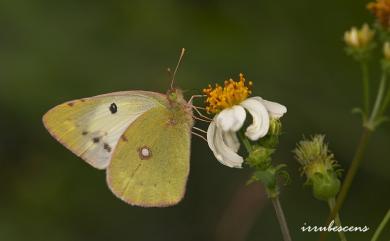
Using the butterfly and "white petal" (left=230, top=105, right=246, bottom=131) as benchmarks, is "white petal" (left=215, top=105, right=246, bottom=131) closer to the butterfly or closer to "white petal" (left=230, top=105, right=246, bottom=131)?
"white petal" (left=230, top=105, right=246, bottom=131)

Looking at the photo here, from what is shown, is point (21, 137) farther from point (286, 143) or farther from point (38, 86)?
point (286, 143)

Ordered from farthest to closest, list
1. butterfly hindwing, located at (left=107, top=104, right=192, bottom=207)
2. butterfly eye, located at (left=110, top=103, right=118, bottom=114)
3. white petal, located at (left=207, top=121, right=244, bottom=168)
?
1. butterfly eye, located at (left=110, top=103, right=118, bottom=114)
2. butterfly hindwing, located at (left=107, top=104, right=192, bottom=207)
3. white petal, located at (left=207, top=121, right=244, bottom=168)

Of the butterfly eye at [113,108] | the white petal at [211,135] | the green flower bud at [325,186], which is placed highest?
the butterfly eye at [113,108]

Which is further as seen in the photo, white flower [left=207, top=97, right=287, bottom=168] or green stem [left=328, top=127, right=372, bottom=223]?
white flower [left=207, top=97, right=287, bottom=168]

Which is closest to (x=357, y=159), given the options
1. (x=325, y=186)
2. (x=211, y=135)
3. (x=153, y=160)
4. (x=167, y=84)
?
(x=325, y=186)


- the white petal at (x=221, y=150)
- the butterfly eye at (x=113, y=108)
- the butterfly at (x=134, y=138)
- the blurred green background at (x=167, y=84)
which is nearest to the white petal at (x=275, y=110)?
the white petal at (x=221, y=150)

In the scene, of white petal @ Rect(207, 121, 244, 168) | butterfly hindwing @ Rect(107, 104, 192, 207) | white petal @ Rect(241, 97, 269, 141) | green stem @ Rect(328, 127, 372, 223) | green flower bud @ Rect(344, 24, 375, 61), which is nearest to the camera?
green stem @ Rect(328, 127, 372, 223)

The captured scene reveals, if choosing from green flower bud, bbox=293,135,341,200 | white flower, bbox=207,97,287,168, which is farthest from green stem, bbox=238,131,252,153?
green flower bud, bbox=293,135,341,200

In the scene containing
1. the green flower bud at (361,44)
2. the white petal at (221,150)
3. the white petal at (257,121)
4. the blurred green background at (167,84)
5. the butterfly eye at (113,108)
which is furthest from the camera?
the blurred green background at (167,84)

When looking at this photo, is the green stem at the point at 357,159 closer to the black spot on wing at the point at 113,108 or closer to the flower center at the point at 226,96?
the flower center at the point at 226,96
